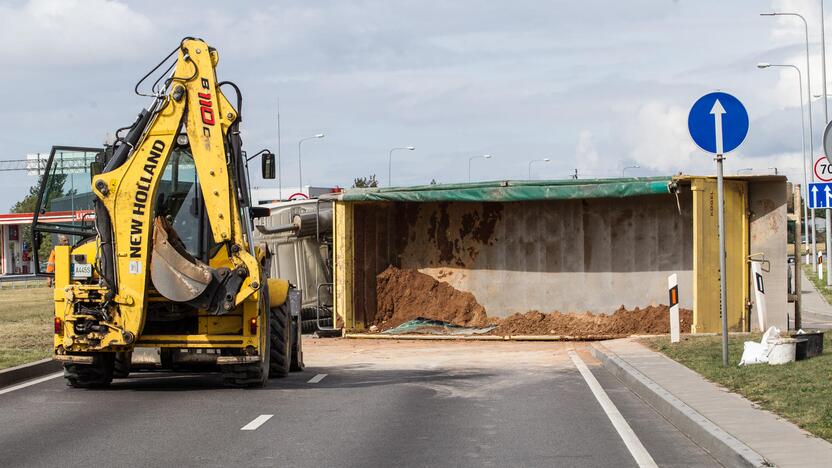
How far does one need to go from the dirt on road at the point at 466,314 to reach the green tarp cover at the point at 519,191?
1.99 m

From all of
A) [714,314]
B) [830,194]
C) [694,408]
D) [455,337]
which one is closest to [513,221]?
[455,337]

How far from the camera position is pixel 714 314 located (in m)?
23.2

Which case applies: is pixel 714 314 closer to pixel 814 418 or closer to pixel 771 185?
pixel 771 185

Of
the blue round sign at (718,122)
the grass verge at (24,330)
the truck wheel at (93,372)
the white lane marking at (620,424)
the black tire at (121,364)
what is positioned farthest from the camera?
the grass verge at (24,330)

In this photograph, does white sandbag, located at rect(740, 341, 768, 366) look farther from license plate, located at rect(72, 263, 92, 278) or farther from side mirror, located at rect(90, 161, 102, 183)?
side mirror, located at rect(90, 161, 102, 183)

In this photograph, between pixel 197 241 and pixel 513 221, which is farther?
pixel 513 221

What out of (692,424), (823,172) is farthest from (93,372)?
(823,172)

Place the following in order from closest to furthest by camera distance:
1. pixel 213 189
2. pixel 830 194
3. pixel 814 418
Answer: pixel 814 418
pixel 213 189
pixel 830 194

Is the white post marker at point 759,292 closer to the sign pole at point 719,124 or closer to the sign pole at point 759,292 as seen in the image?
the sign pole at point 759,292

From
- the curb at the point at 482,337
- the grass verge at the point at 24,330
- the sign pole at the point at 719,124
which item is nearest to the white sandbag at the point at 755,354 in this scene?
the sign pole at the point at 719,124

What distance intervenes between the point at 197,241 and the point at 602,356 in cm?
694

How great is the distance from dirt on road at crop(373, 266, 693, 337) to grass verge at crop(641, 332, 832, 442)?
5587 millimetres

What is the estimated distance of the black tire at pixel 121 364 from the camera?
16.1 m

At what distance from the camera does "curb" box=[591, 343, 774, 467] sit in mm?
9383
